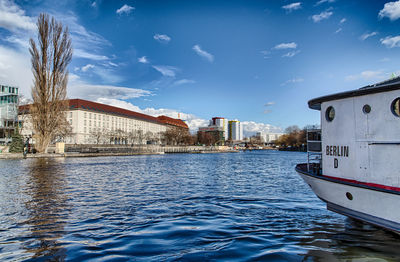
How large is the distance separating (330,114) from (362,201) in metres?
3.03

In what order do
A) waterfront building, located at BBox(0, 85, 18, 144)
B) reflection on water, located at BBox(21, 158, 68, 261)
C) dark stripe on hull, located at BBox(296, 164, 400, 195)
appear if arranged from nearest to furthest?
reflection on water, located at BBox(21, 158, 68, 261) → dark stripe on hull, located at BBox(296, 164, 400, 195) → waterfront building, located at BBox(0, 85, 18, 144)

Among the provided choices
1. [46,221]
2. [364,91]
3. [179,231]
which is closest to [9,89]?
[46,221]

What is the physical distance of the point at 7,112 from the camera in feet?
209

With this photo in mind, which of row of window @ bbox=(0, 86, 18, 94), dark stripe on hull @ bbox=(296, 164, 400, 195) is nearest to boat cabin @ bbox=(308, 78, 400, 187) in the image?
dark stripe on hull @ bbox=(296, 164, 400, 195)

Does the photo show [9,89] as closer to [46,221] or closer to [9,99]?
[9,99]

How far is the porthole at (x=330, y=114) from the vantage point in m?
9.09

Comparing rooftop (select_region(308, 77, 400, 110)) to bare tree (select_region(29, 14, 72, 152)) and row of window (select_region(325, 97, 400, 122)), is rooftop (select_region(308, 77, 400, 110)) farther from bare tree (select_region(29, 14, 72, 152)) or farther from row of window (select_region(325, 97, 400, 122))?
bare tree (select_region(29, 14, 72, 152))

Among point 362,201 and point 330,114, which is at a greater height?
point 330,114

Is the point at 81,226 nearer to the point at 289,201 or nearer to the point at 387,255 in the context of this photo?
the point at 387,255

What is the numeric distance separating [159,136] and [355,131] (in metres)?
147

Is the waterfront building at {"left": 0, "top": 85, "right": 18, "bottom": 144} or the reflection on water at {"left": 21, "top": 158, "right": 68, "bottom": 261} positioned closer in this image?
the reflection on water at {"left": 21, "top": 158, "right": 68, "bottom": 261}

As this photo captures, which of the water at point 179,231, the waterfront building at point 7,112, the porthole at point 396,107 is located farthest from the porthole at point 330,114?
the waterfront building at point 7,112

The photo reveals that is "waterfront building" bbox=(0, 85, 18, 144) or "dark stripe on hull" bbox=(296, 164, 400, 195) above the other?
"waterfront building" bbox=(0, 85, 18, 144)

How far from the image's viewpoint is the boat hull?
681cm
